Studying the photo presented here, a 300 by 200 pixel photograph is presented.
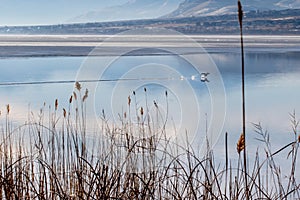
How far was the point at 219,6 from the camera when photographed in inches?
5300

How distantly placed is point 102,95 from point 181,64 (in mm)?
6337

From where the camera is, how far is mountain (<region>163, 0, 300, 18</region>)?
127319mm

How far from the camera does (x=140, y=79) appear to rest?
12227mm

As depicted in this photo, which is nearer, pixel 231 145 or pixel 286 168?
pixel 286 168

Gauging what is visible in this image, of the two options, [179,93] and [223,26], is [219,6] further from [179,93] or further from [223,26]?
[179,93]

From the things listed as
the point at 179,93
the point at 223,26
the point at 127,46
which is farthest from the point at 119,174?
the point at 223,26

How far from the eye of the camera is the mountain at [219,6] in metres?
127

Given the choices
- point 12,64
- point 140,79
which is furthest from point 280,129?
point 12,64

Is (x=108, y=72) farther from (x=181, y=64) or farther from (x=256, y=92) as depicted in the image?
(x=256, y=92)

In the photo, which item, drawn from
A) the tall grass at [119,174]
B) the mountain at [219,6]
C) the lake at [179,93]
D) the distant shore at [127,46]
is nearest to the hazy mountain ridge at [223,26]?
the distant shore at [127,46]

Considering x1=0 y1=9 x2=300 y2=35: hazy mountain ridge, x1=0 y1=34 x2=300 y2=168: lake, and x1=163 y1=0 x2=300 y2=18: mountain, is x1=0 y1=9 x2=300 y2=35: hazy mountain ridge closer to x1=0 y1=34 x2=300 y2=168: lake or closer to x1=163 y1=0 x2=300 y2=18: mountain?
x1=0 y1=34 x2=300 y2=168: lake

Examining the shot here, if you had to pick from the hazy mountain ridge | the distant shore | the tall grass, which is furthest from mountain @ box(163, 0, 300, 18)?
the tall grass

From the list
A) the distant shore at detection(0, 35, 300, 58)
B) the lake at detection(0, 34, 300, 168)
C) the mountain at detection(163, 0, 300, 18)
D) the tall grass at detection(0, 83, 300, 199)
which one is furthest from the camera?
the mountain at detection(163, 0, 300, 18)

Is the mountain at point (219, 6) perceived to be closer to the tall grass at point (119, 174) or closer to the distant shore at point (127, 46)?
the distant shore at point (127, 46)
